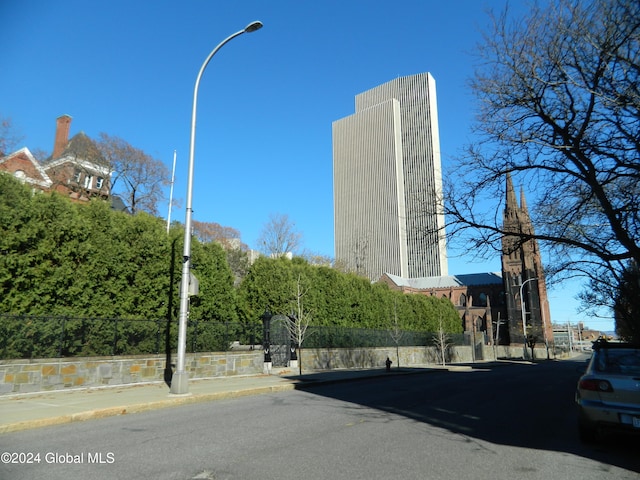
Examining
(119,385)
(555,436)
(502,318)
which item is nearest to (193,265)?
(119,385)

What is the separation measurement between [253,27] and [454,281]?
10287cm

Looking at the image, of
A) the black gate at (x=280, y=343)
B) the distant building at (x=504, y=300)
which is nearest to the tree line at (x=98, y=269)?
the black gate at (x=280, y=343)

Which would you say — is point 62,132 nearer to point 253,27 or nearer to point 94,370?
point 94,370

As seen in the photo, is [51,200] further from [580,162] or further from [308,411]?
[580,162]

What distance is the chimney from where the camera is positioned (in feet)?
152

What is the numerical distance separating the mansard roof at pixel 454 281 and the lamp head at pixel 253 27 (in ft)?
305

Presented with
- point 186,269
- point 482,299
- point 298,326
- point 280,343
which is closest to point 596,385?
point 186,269

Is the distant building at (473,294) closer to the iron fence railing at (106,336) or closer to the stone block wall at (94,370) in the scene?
the iron fence railing at (106,336)

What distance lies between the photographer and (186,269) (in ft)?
39.8

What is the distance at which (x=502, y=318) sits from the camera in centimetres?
9544

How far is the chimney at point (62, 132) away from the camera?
4641 centimetres

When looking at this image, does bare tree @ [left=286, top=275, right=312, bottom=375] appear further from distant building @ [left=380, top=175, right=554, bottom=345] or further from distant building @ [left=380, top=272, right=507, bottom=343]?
distant building @ [left=380, top=272, right=507, bottom=343]

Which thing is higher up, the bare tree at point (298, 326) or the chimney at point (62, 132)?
the chimney at point (62, 132)

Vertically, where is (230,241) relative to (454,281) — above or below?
above
